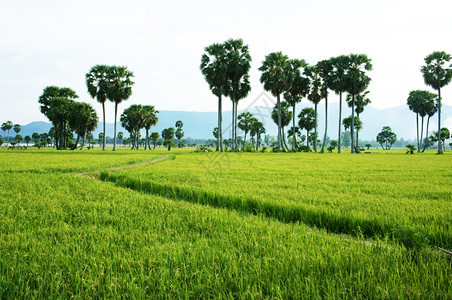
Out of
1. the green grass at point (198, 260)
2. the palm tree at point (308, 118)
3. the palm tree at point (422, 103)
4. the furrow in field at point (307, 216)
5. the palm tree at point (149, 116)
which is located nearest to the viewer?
the green grass at point (198, 260)

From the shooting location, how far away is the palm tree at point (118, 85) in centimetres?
4200

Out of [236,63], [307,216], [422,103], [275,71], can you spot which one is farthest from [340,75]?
[307,216]

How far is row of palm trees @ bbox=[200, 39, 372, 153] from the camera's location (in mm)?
40000

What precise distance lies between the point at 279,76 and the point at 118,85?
91.9 ft

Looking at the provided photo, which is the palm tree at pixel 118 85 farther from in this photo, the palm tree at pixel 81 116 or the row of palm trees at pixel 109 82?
the palm tree at pixel 81 116

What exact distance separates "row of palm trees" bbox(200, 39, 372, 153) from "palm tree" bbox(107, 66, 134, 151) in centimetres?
1398

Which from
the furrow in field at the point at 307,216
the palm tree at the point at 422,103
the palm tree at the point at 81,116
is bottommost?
the furrow in field at the point at 307,216

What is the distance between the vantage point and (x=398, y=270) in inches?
88.3

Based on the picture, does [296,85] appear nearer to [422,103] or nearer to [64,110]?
[422,103]

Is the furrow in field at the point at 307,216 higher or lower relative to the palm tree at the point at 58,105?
lower

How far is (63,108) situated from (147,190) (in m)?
57.2

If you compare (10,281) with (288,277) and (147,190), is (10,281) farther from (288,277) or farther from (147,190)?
(147,190)

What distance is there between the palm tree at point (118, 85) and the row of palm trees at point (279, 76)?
14.0m

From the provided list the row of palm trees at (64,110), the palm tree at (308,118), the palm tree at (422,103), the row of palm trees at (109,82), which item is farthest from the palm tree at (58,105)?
the palm tree at (422,103)
